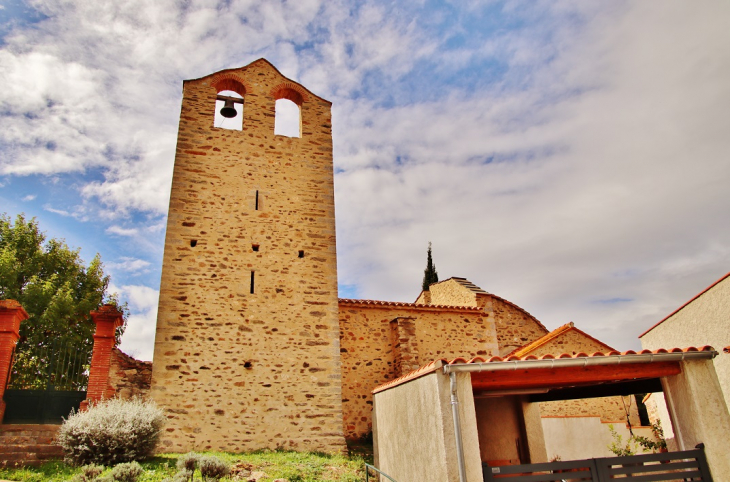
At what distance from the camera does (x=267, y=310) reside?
37.5 ft

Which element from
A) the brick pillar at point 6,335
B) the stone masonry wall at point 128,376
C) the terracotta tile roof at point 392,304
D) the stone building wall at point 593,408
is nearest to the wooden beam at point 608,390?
the stone building wall at point 593,408

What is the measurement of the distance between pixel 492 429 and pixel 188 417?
20.2ft

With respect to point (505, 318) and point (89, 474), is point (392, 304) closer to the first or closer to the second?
point (505, 318)

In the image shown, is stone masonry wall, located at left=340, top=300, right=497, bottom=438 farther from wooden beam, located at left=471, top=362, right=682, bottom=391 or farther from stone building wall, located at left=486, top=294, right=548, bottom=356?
wooden beam, located at left=471, top=362, right=682, bottom=391

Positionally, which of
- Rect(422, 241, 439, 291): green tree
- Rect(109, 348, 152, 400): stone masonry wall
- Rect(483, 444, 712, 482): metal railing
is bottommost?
Rect(483, 444, 712, 482): metal railing

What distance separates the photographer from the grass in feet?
24.0

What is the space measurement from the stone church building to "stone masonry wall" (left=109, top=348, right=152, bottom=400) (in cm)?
42

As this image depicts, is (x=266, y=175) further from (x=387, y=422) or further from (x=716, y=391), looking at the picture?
(x=716, y=391)

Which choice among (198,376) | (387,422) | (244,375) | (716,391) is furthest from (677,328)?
(198,376)

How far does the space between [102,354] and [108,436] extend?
80.8 inches

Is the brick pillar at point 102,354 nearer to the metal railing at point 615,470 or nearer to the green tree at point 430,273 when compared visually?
the metal railing at point 615,470

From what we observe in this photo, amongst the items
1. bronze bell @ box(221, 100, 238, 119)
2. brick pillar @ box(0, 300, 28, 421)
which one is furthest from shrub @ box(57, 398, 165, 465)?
bronze bell @ box(221, 100, 238, 119)

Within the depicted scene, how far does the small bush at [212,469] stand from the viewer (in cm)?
751

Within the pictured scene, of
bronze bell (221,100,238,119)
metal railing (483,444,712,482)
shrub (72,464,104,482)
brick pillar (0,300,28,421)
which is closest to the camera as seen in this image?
metal railing (483,444,712,482)
